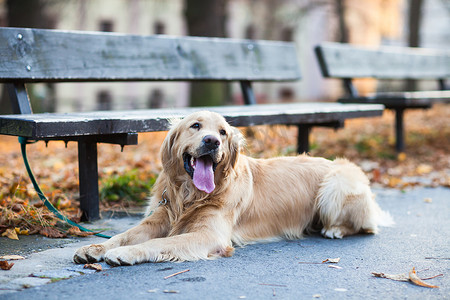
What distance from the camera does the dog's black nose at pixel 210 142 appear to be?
3.27 m

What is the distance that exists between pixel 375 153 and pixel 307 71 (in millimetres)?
25674

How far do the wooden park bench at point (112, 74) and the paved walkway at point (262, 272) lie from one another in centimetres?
77

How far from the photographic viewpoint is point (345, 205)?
4.02 meters

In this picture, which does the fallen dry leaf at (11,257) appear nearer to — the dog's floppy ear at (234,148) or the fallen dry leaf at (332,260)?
the dog's floppy ear at (234,148)

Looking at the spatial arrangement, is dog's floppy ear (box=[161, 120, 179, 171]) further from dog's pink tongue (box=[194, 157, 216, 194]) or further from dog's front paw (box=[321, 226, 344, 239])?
dog's front paw (box=[321, 226, 344, 239])

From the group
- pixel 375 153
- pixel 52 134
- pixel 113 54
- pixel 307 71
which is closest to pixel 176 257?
pixel 52 134

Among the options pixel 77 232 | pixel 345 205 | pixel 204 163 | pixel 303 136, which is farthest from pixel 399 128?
pixel 77 232

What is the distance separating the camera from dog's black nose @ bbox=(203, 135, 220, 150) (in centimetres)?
327

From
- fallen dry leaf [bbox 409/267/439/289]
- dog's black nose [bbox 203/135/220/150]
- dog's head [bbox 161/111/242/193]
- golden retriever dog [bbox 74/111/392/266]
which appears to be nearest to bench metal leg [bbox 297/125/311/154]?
golden retriever dog [bbox 74/111/392/266]

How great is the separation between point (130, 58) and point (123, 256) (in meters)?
2.46

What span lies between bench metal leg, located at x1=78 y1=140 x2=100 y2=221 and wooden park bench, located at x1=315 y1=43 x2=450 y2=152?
4.06m

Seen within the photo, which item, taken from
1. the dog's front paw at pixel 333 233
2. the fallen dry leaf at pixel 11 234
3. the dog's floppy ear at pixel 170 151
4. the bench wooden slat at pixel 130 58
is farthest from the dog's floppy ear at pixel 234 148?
the bench wooden slat at pixel 130 58

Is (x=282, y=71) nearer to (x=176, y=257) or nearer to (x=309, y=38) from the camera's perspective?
(x=176, y=257)

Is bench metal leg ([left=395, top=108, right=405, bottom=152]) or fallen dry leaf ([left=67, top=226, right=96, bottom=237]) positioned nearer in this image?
fallen dry leaf ([left=67, top=226, right=96, bottom=237])
